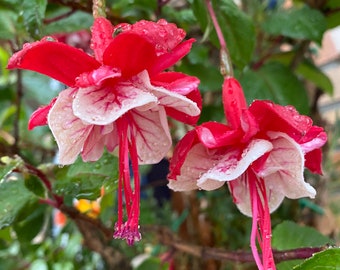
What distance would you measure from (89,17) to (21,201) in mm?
295

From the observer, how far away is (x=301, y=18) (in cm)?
67

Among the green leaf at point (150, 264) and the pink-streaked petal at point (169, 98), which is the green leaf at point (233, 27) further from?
the green leaf at point (150, 264)

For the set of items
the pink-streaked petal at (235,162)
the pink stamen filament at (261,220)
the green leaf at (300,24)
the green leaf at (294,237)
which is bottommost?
the green leaf at (294,237)

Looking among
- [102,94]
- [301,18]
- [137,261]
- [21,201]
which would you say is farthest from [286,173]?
[137,261]

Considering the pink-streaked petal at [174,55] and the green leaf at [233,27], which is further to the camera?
the green leaf at [233,27]

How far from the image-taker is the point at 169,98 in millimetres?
312

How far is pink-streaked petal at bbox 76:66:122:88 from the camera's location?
0.96ft

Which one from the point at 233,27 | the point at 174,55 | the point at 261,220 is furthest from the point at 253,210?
the point at 233,27

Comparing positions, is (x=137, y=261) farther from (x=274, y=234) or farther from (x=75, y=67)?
(x=75, y=67)

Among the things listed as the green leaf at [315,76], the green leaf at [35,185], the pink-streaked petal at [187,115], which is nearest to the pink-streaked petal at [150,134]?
the pink-streaked petal at [187,115]

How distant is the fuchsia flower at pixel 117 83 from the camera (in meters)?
0.30

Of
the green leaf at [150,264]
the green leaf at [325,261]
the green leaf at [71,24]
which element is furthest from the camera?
Result: the green leaf at [150,264]

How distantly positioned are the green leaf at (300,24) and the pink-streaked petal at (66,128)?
395 mm

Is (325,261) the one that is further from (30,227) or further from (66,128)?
(30,227)
